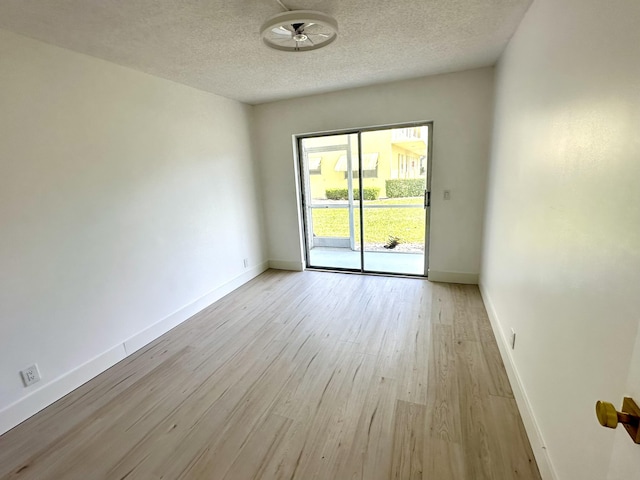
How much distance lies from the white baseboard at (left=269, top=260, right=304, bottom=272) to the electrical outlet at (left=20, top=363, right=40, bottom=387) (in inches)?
121

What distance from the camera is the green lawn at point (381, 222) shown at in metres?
4.08

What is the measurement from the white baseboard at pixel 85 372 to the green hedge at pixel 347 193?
2.23 meters

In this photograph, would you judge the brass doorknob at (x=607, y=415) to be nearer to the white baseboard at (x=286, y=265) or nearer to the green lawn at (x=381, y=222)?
the green lawn at (x=381, y=222)

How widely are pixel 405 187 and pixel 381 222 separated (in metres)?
0.62

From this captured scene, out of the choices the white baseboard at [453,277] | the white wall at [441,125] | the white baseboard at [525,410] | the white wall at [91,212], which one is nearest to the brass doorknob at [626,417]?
the white baseboard at [525,410]

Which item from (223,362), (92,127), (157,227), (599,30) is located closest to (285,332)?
(223,362)

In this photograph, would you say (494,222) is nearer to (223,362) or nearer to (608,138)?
(608,138)

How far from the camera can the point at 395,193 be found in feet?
13.3

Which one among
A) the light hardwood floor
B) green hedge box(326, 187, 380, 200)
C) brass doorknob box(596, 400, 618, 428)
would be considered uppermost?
green hedge box(326, 187, 380, 200)

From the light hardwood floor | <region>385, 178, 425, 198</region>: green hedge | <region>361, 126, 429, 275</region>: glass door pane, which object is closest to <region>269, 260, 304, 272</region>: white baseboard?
<region>361, 126, 429, 275</region>: glass door pane

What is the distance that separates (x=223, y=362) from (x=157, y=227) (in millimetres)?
1441

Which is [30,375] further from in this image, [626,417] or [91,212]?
[626,417]

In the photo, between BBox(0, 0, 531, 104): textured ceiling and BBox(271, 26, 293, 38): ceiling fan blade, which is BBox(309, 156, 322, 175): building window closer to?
BBox(0, 0, 531, 104): textured ceiling

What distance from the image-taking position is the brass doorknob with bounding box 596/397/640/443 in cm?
55
